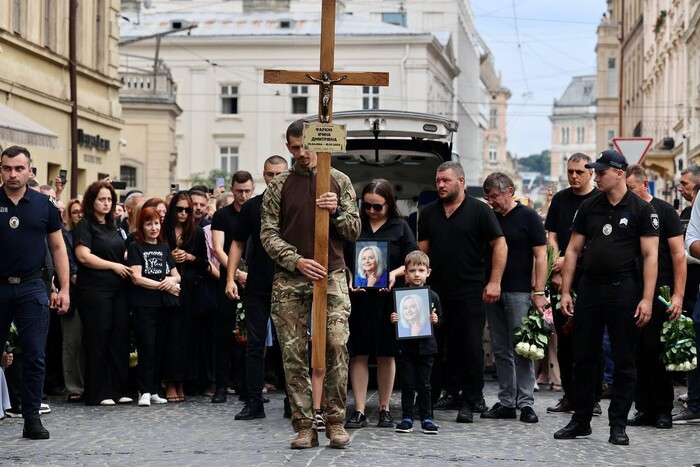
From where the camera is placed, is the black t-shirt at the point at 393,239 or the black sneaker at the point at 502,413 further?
the black sneaker at the point at 502,413

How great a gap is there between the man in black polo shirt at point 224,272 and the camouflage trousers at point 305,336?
278 centimetres

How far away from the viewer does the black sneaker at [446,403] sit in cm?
1320

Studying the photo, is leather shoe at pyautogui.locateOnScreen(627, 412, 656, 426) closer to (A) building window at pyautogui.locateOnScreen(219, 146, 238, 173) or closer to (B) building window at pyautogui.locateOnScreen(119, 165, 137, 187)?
(B) building window at pyautogui.locateOnScreen(119, 165, 137, 187)

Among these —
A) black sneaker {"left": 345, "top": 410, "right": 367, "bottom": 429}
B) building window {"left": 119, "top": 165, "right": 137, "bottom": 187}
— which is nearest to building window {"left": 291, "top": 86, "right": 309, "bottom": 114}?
building window {"left": 119, "top": 165, "right": 137, "bottom": 187}

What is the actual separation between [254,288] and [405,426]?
1754 mm

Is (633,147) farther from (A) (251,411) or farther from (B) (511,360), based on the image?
(A) (251,411)

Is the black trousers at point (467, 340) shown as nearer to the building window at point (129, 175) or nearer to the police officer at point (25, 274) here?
the police officer at point (25, 274)

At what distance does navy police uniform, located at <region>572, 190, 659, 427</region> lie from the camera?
1088cm

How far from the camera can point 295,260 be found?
10312 millimetres

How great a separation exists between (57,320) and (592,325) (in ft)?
18.3

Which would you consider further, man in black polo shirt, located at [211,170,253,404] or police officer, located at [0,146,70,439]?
man in black polo shirt, located at [211,170,253,404]

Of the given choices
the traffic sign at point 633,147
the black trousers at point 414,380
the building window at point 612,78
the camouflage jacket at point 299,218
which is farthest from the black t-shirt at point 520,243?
the building window at point 612,78

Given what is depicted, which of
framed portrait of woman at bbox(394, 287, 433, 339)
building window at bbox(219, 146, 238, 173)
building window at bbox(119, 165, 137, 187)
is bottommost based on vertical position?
framed portrait of woman at bbox(394, 287, 433, 339)

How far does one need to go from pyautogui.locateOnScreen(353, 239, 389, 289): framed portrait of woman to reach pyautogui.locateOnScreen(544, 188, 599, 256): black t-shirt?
69.6 inches
